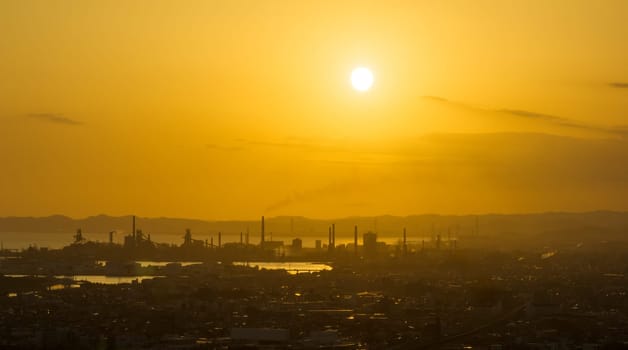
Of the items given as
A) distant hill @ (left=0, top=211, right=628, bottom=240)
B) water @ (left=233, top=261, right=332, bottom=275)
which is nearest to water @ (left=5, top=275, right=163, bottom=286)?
water @ (left=233, top=261, right=332, bottom=275)

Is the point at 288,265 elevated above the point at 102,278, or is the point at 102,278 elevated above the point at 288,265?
the point at 288,265

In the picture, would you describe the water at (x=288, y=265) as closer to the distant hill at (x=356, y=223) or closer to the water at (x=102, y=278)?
the water at (x=102, y=278)

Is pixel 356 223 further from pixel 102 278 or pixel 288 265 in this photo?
pixel 102 278

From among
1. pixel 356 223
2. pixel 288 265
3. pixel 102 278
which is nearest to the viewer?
pixel 102 278

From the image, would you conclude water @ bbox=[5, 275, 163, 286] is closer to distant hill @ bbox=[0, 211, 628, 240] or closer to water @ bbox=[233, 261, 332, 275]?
water @ bbox=[233, 261, 332, 275]

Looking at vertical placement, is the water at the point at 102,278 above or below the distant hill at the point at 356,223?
below

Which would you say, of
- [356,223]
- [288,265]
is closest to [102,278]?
[288,265]

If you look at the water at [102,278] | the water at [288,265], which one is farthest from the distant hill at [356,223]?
the water at [102,278]

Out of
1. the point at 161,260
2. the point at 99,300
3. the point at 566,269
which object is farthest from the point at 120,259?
the point at 99,300

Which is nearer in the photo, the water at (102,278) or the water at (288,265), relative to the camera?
the water at (102,278)

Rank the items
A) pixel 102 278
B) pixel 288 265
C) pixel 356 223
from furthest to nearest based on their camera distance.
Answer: pixel 356 223 < pixel 288 265 < pixel 102 278

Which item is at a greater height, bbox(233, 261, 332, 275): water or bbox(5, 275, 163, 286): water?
bbox(233, 261, 332, 275): water
